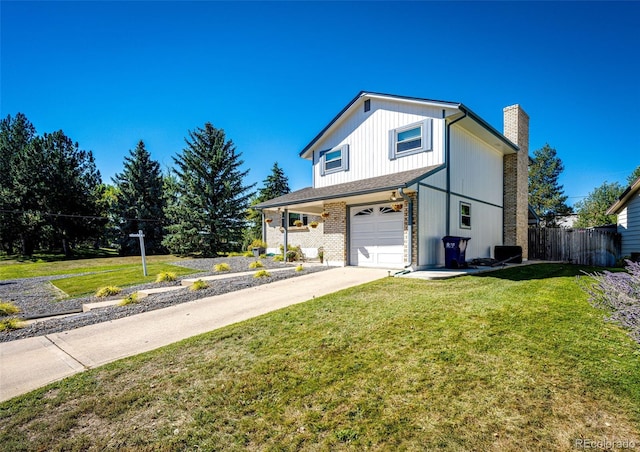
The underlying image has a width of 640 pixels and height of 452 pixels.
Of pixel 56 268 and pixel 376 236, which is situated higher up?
pixel 376 236

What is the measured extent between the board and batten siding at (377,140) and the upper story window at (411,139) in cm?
15

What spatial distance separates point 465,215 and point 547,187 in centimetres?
3370

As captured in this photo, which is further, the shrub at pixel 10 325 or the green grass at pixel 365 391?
the shrub at pixel 10 325

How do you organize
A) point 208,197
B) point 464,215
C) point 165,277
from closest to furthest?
point 165,277, point 464,215, point 208,197

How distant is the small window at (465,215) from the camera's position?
11.6 metres

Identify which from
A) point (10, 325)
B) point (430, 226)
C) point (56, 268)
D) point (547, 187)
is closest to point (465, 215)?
point (430, 226)

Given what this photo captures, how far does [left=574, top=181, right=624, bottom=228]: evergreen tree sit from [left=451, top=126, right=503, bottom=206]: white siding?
2516cm

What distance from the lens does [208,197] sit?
77.7 feet

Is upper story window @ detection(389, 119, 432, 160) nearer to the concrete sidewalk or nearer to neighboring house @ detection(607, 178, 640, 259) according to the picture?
the concrete sidewalk

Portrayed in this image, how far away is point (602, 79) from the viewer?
1320 cm

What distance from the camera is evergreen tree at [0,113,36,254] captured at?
81.9 ft

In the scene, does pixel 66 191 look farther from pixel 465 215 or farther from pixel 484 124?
pixel 484 124

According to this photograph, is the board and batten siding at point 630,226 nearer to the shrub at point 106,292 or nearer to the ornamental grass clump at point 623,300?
the ornamental grass clump at point 623,300

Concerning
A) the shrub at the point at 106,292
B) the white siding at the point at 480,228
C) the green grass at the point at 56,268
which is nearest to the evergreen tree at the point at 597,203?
the white siding at the point at 480,228
